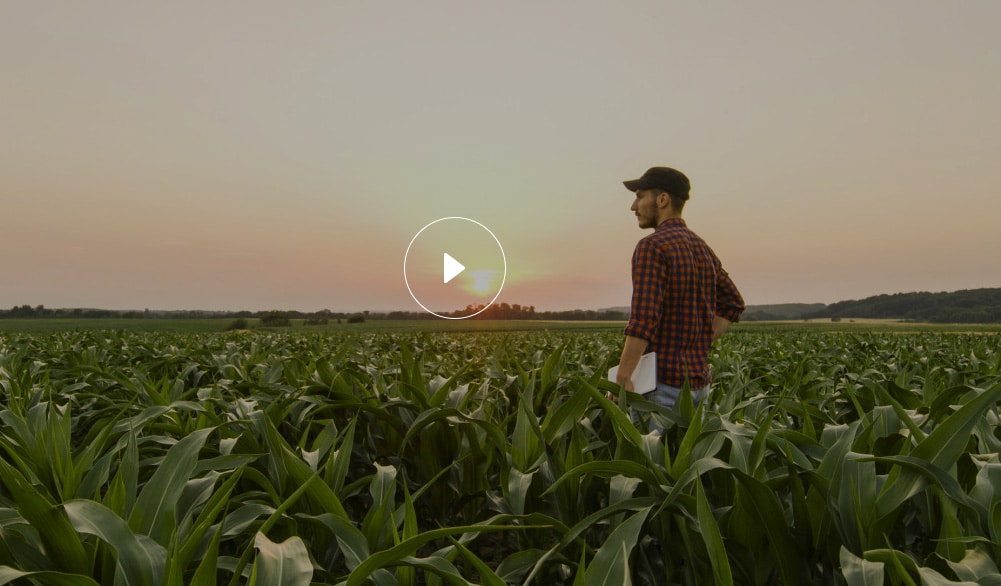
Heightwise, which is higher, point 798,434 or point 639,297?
point 639,297

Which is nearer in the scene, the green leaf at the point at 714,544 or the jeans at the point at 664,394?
the green leaf at the point at 714,544

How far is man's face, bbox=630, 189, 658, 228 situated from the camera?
10.9ft

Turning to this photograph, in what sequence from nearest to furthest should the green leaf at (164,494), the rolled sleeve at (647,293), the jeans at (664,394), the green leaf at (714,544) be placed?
the green leaf at (714,544) → the green leaf at (164,494) → the rolled sleeve at (647,293) → the jeans at (664,394)

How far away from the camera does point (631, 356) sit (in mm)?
3031

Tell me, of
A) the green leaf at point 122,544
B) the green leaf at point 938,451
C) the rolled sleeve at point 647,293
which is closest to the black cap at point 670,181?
the rolled sleeve at point 647,293

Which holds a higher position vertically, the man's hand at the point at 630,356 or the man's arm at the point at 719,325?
the man's arm at the point at 719,325

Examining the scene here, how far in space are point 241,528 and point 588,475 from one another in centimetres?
109

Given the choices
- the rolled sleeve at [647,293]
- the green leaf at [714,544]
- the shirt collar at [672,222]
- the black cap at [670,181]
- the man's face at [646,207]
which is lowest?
the green leaf at [714,544]

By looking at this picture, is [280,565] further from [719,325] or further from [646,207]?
[719,325]

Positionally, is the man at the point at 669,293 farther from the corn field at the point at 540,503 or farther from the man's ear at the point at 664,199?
the corn field at the point at 540,503

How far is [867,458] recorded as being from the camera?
137 cm

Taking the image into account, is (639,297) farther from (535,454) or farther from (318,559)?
(318,559)

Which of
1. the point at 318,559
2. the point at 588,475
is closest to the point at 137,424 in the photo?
the point at 318,559

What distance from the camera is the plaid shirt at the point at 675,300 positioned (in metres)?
2.97
